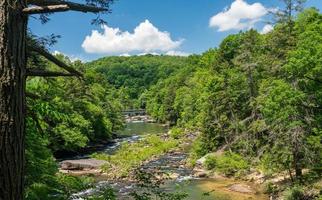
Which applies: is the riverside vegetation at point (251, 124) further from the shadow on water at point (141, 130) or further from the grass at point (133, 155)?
the shadow on water at point (141, 130)

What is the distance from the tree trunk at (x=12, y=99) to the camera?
3.38 metres

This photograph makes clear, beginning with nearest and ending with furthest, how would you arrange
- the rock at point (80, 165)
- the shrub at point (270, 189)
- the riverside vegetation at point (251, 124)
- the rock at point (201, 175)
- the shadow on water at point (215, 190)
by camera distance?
the riverside vegetation at point (251, 124) < the shadow on water at point (215, 190) < the shrub at point (270, 189) < the rock at point (201, 175) < the rock at point (80, 165)

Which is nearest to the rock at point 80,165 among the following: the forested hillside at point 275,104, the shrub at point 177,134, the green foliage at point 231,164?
the forested hillside at point 275,104

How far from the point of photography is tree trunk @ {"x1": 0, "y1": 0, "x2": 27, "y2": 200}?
11.1 ft

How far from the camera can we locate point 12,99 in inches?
136

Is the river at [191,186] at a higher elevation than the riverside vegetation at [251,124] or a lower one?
lower

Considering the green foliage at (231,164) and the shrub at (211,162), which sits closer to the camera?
the green foliage at (231,164)

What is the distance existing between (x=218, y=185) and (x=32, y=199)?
22.5 metres

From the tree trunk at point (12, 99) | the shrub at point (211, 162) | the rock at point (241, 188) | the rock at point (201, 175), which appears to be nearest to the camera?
the tree trunk at point (12, 99)

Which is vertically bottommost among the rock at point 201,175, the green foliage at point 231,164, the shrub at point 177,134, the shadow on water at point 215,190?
the shadow on water at point 215,190

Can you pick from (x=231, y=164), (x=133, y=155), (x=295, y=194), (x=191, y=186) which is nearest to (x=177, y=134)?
(x=133, y=155)

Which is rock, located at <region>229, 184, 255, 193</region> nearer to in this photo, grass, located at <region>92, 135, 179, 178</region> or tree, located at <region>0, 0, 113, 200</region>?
grass, located at <region>92, 135, 179, 178</region>

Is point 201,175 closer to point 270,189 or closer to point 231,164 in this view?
point 231,164

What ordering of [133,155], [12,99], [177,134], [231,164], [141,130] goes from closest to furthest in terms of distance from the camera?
1. [12,99]
2. [231,164]
3. [133,155]
4. [177,134]
5. [141,130]
